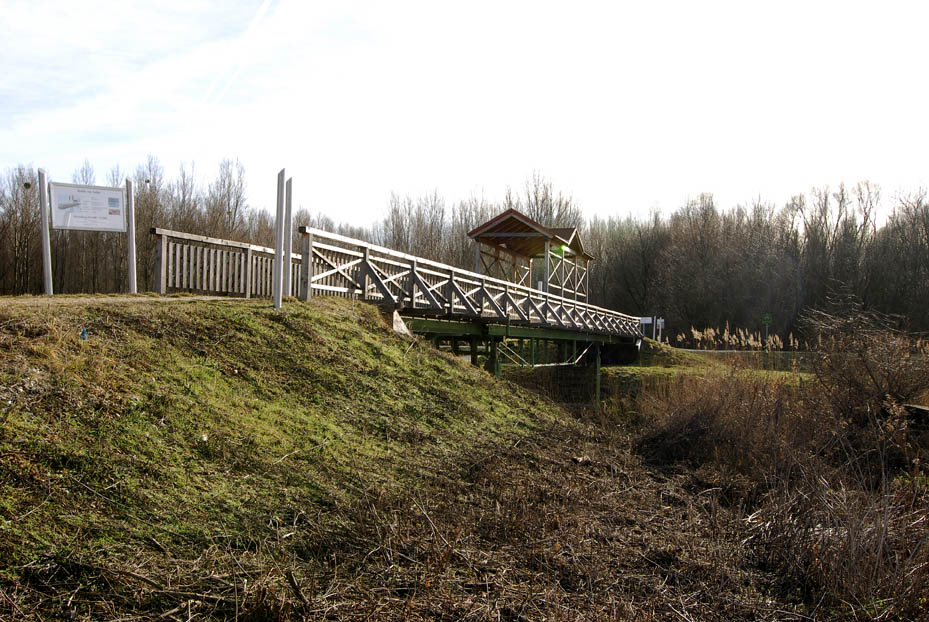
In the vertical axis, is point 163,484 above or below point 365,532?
above

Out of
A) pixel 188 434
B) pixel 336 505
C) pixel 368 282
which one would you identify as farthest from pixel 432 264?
pixel 336 505

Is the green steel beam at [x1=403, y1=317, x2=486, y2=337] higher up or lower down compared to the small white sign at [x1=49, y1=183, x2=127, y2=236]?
lower down

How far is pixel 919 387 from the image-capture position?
11.4m

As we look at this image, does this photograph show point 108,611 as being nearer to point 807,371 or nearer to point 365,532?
point 365,532

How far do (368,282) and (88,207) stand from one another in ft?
17.3

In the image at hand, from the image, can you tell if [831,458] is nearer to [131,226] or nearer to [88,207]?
[131,226]

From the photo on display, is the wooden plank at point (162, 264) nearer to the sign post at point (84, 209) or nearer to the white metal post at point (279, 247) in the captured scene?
the sign post at point (84, 209)

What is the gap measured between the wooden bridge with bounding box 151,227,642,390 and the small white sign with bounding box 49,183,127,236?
927 mm

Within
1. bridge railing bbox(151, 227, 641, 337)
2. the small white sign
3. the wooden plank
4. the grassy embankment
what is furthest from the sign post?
the grassy embankment

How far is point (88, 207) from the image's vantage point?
11.8m

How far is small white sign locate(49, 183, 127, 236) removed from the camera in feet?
38.1

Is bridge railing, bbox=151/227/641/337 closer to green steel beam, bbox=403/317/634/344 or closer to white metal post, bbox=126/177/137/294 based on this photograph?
green steel beam, bbox=403/317/634/344

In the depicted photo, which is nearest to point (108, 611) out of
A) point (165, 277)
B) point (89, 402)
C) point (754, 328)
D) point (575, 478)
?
point (89, 402)

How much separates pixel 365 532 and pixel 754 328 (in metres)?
44.7
